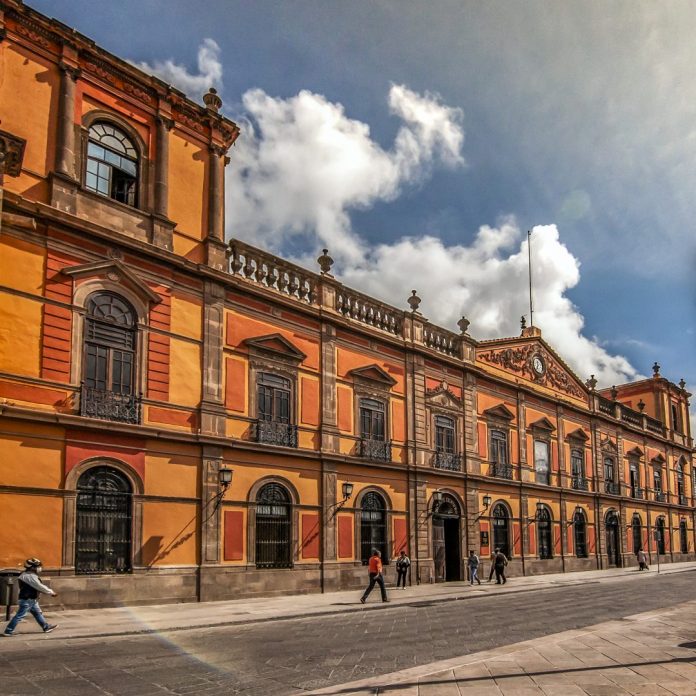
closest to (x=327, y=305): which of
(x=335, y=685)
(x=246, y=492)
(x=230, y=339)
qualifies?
(x=230, y=339)

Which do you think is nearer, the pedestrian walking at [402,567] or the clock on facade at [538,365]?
the pedestrian walking at [402,567]

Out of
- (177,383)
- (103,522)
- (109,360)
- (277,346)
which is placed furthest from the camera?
(277,346)

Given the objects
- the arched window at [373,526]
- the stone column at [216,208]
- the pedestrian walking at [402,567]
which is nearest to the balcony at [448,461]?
the arched window at [373,526]

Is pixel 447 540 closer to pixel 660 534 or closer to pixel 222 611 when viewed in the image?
pixel 222 611

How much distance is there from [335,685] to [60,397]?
1094cm

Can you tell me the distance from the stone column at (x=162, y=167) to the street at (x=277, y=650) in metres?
11.0

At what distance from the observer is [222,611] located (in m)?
16.9

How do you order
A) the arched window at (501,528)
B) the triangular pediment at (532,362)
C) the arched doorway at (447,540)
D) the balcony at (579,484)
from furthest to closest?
the balcony at (579,484)
the triangular pediment at (532,362)
the arched window at (501,528)
the arched doorway at (447,540)

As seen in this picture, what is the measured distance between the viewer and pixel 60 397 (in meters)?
17.3

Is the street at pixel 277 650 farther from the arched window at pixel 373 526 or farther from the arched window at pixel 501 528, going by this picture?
the arched window at pixel 501 528

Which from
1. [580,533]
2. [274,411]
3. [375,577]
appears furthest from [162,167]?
[580,533]

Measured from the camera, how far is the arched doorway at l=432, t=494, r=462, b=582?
1109 inches

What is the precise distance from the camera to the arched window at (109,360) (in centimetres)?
1797

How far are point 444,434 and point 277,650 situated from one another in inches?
736
